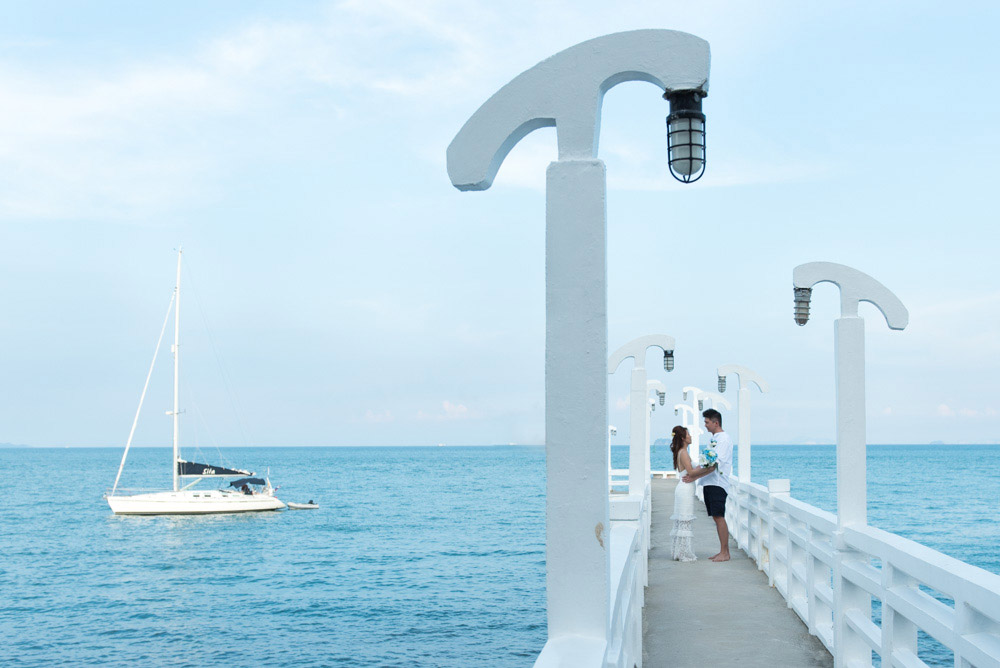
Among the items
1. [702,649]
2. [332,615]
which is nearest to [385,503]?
[332,615]

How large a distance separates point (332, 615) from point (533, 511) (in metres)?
32.1

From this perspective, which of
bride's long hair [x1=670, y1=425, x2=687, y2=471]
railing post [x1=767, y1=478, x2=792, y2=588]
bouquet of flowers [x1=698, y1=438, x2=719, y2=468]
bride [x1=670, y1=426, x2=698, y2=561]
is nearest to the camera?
railing post [x1=767, y1=478, x2=792, y2=588]

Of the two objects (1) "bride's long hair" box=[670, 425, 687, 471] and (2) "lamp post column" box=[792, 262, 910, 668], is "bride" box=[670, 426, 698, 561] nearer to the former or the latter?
(1) "bride's long hair" box=[670, 425, 687, 471]

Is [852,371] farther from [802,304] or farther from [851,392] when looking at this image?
[802,304]

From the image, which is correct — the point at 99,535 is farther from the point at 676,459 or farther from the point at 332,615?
the point at 676,459

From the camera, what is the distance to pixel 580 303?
2770mm

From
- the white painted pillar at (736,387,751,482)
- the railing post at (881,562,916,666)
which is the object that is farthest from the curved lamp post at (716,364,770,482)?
the railing post at (881,562,916,666)

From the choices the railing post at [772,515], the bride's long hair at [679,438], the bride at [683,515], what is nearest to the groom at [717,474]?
the bride at [683,515]

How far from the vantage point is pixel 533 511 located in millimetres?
55344

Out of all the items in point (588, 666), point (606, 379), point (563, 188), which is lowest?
point (588, 666)

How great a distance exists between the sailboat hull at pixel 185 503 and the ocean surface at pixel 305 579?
784 millimetres

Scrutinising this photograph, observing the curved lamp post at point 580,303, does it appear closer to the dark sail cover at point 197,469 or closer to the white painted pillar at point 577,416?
the white painted pillar at point 577,416

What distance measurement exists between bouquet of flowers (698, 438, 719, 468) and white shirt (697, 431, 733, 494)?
30 millimetres

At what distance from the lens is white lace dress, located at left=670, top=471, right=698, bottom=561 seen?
9.53 metres
